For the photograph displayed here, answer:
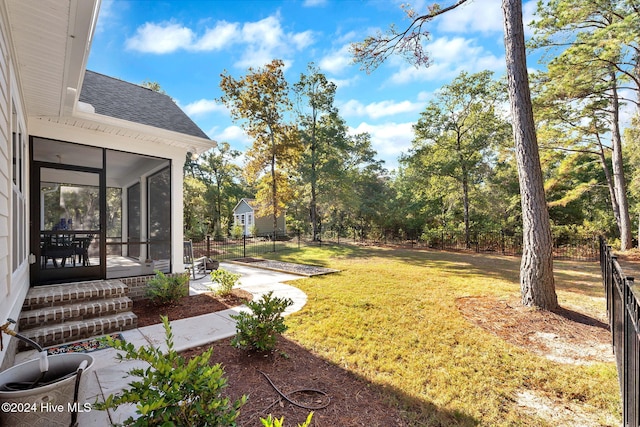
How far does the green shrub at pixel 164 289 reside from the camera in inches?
193

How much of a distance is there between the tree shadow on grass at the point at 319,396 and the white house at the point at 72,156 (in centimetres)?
199

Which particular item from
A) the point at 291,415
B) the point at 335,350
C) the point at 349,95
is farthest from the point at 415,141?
the point at 291,415

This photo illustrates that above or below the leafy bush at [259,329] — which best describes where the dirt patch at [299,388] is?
below

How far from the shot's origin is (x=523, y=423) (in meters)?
2.21

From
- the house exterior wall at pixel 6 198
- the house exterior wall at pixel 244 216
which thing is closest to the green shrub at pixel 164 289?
the house exterior wall at pixel 6 198

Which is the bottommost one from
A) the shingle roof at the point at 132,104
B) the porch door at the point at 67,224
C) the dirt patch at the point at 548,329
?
the dirt patch at the point at 548,329

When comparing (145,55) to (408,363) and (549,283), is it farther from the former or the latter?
(549,283)

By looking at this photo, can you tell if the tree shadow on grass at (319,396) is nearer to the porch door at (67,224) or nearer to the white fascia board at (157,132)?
the porch door at (67,224)

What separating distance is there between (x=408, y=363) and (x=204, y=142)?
5.28 metres

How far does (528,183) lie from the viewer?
4773 mm

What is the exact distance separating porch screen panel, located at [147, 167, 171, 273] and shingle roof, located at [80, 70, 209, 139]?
1.01 m

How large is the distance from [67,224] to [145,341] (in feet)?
10.3

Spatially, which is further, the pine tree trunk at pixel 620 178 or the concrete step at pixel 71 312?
the pine tree trunk at pixel 620 178

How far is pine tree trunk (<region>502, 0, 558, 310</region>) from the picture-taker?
469 centimetres
